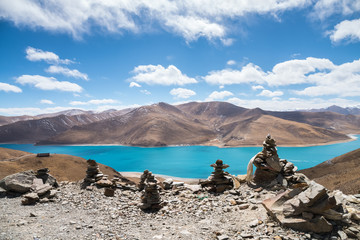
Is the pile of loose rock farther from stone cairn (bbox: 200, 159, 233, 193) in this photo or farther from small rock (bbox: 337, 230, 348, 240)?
small rock (bbox: 337, 230, 348, 240)

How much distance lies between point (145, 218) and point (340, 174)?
31482 millimetres

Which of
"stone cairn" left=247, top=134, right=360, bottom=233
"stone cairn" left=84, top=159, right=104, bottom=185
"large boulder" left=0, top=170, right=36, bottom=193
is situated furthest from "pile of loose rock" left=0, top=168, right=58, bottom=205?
"stone cairn" left=247, top=134, right=360, bottom=233

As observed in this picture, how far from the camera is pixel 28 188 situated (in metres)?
16.2

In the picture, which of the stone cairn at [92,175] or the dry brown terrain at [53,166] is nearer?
the stone cairn at [92,175]

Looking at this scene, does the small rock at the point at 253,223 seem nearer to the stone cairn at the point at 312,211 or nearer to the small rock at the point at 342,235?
the stone cairn at the point at 312,211

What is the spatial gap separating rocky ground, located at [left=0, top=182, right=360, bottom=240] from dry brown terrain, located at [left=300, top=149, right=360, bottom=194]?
1060 centimetres

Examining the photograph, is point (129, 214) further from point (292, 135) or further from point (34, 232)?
point (292, 135)

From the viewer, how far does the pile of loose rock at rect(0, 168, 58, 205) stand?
14266 mm

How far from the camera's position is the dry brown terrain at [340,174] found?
18861 millimetres

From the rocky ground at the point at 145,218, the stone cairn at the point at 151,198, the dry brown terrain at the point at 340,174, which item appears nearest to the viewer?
the rocky ground at the point at 145,218

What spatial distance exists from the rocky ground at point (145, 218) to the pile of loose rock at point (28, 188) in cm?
57

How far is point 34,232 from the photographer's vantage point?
9773mm

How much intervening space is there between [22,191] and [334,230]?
20.7 meters

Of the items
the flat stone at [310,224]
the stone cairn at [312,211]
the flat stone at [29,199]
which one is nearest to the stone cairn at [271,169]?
the stone cairn at [312,211]
